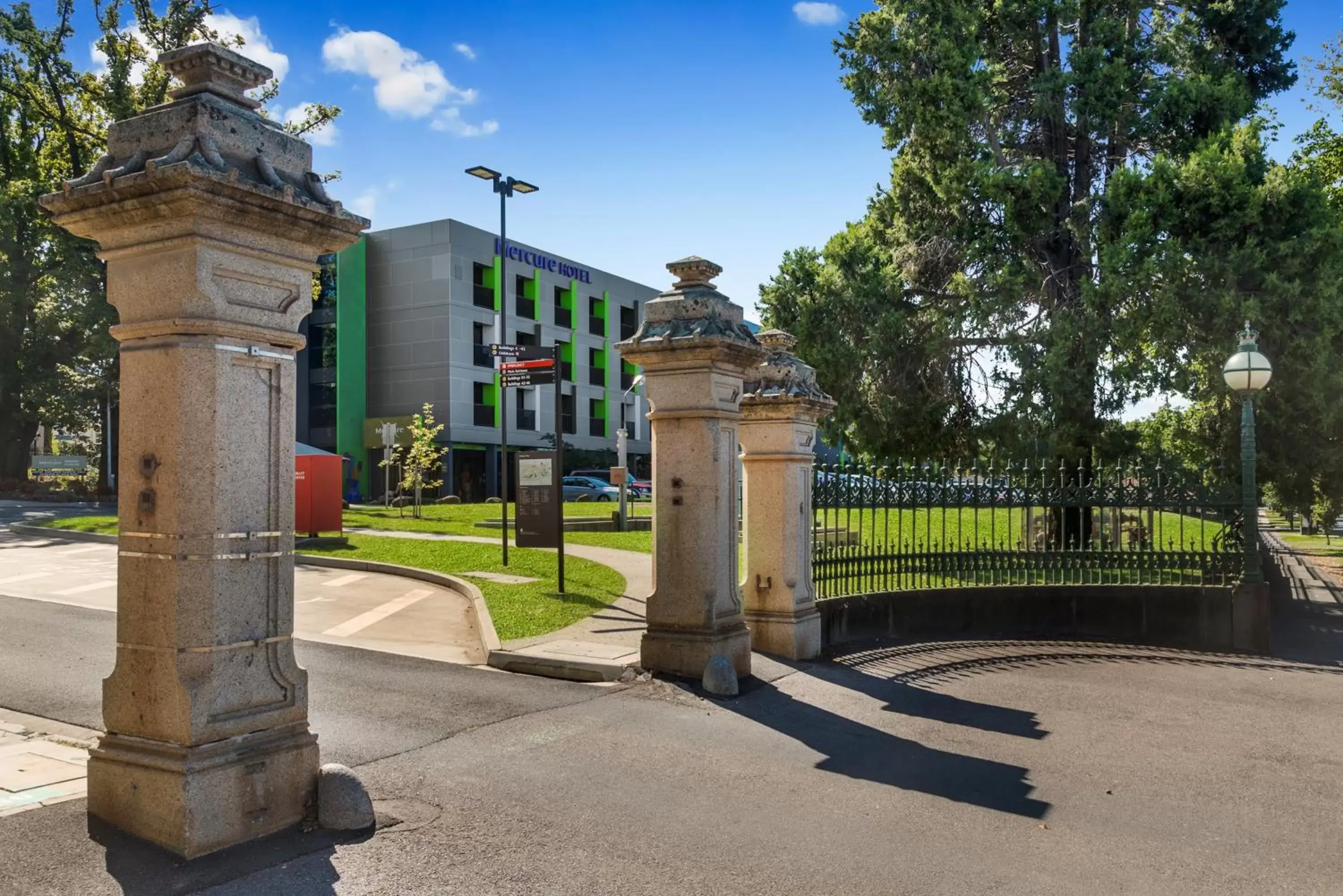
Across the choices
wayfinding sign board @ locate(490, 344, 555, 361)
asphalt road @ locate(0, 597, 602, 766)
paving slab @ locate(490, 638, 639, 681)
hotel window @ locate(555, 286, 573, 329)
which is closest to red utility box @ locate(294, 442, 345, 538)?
wayfinding sign board @ locate(490, 344, 555, 361)

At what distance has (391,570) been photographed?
16.5 meters

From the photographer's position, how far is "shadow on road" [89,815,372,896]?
4016 millimetres

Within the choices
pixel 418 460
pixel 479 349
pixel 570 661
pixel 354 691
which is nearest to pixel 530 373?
pixel 570 661

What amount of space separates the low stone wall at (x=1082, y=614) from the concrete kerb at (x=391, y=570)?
4.22 m

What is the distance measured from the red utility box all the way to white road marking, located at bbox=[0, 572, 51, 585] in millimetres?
5325

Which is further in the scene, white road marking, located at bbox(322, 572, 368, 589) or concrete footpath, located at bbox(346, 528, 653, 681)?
white road marking, located at bbox(322, 572, 368, 589)

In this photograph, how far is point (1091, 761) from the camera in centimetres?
648

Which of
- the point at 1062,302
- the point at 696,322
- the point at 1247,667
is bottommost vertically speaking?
the point at 1247,667

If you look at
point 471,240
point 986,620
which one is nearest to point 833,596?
point 986,620

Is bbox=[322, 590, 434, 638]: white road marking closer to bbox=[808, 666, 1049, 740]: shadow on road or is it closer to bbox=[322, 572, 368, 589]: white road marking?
bbox=[322, 572, 368, 589]: white road marking

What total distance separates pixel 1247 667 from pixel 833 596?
4562 millimetres

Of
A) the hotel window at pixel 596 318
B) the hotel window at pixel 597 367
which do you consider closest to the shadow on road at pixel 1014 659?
the hotel window at pixel 597 367

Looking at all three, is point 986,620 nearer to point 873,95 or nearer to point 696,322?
point 696,322

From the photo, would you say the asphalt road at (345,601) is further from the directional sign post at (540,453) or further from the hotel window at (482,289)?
the hotel window at (482,289)
